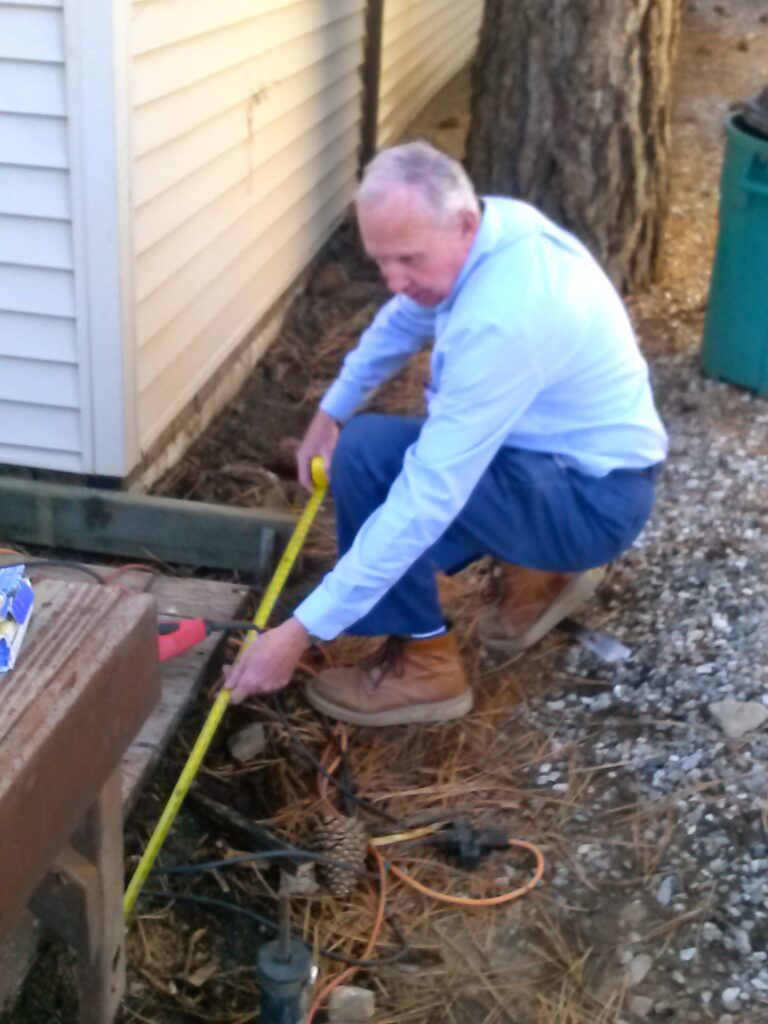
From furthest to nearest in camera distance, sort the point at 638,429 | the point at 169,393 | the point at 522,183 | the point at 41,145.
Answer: the point at 522,183, the point at 169,393, the point at 41,145, the point at 638,429

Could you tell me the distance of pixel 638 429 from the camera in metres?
2.83

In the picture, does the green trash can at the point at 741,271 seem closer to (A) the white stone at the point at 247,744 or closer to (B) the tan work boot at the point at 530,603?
(B) the tan work boot at the point at 530,603

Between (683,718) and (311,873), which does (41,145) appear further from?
(683,718)

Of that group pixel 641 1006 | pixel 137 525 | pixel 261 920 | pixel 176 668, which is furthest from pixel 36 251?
pixel 641 1006

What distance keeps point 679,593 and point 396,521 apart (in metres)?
1.33

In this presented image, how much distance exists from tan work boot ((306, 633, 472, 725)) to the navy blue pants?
0.08 meters

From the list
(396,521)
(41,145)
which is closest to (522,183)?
(41,145)

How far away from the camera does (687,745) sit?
2828 millimetres

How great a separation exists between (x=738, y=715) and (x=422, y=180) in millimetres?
1472

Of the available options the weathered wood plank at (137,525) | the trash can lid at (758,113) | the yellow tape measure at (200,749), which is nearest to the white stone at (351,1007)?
the yellow tape measure at (200,749)

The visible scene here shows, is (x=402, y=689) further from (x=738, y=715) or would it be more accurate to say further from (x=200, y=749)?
(x=738, y=715)

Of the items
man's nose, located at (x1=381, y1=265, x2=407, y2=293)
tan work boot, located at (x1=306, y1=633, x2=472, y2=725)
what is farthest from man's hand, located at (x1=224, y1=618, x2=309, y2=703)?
man's nose, located at (x1=381, y1=265, x2=407, y2=293)

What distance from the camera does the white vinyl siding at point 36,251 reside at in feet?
9.65

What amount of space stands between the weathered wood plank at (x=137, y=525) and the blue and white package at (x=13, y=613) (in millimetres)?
1994
